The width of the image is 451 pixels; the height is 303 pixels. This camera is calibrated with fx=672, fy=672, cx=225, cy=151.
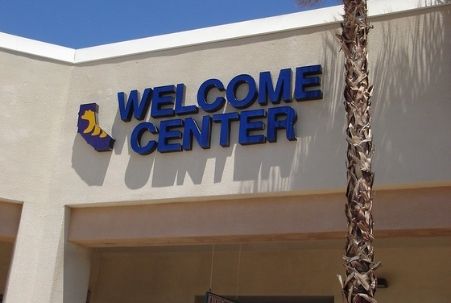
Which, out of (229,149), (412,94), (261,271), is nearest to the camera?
(412,94)

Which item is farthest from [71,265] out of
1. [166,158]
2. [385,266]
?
[385,266]

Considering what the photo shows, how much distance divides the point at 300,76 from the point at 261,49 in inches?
41.5

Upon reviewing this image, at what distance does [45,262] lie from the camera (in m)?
12.8

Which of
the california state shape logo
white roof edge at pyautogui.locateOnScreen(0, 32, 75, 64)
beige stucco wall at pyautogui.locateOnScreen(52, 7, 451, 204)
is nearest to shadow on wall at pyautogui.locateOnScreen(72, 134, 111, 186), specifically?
beige stucco wall at pyautogui.locateOnScreen(52, 7, 451, 204)

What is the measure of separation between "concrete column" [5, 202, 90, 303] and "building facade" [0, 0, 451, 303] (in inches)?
1.0

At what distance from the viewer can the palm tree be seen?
782 centimetres

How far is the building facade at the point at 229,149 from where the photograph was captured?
430 inches

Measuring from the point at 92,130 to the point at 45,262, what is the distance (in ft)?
8.84

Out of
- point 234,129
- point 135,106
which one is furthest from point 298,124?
point 135,106

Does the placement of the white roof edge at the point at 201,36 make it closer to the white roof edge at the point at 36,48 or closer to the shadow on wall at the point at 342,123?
the white roof edge at the point at 36,48

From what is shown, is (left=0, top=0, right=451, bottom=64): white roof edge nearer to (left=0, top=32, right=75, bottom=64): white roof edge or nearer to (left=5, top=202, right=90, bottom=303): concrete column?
(left=0, top=32, right=75, bottom=64): white roof edge

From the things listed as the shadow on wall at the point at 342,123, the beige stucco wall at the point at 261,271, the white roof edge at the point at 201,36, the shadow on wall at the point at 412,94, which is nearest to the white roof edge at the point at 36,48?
the white roof edge at the point at 201,36

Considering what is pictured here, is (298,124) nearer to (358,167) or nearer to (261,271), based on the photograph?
(358,167)

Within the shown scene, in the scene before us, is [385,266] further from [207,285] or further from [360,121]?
[360,121]
